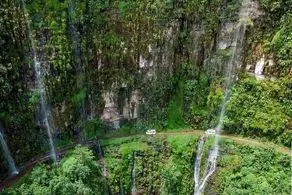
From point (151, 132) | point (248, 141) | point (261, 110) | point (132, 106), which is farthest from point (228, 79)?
point (132, 106)

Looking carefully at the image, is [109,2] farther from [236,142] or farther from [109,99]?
[236,142]

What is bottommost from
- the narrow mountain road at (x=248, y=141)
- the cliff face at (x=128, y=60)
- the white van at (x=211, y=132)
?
the narrow mountain road at (x=248, y=141)

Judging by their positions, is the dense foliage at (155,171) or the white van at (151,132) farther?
the white van at (151,132)

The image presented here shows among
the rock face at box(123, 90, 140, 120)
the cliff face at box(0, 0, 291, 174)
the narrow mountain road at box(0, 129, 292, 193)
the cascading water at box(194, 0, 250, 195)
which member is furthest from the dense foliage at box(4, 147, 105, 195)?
the cascading water at box(194, 0, 250, 195)

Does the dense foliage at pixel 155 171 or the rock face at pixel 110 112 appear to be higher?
the rock face at pixel 110 112

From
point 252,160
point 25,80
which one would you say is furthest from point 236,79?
point 25,80

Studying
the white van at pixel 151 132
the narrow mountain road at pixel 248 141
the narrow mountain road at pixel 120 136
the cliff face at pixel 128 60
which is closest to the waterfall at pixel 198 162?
the narrow mountain road at pixel 120 136

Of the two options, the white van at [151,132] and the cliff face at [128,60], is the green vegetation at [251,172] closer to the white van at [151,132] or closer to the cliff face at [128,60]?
the cliff face at [128,60]
